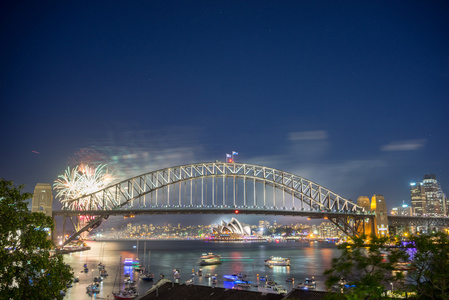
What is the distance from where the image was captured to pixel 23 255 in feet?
58.9

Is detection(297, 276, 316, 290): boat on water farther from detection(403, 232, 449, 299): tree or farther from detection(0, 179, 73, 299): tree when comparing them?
detection(0, 179, 73, 299): tree

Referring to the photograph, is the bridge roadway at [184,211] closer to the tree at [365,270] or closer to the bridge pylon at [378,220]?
the bridge pylon at [378,220]

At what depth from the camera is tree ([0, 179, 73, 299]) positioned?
1727 cm

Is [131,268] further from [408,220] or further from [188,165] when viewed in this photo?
[408,220]

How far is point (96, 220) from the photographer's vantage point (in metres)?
83.9

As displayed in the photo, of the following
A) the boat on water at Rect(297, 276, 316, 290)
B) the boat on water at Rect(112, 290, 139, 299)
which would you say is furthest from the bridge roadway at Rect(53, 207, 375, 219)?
the boat on water at Rect(112, 290, 139, 299)

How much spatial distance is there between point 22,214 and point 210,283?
39.4 meters

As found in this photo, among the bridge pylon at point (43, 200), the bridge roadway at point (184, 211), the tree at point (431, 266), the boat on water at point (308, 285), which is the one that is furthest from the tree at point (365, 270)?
the bridge pylon at point (43, 200)

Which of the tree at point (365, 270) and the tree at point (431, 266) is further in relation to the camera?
the tree at point (431, 266)

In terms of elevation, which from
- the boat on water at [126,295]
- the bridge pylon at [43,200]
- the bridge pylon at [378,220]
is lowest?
the boat on water at [126,295]

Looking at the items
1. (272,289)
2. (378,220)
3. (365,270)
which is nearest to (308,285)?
(272,289)

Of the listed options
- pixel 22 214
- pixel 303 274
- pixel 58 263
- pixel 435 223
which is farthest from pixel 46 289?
pixel 435 223

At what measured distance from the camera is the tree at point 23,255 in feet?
56.6

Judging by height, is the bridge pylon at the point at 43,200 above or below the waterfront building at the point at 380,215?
above
